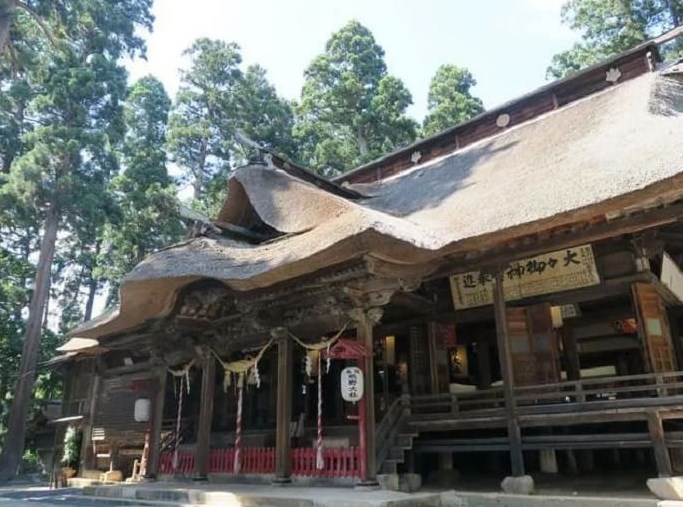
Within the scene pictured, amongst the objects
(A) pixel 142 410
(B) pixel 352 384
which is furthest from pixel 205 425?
(B) pixel 352 384

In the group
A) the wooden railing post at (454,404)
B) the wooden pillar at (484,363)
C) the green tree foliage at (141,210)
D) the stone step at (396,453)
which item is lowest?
the stone step at (396,453)

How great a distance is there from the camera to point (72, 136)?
915 inches

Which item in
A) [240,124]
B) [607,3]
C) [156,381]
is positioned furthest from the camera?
[240,124]

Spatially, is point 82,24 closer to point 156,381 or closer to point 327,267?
point 156,381

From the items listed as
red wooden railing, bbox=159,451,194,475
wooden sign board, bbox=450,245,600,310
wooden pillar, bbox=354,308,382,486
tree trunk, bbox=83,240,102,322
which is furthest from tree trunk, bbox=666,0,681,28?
tree trunk, bbox=83,240,102,322

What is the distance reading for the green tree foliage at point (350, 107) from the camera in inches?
1242

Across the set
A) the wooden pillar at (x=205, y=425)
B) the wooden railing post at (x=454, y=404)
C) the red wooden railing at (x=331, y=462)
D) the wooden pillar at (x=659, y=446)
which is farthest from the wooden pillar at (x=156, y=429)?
the wooden pillar at (x=659, y=446)

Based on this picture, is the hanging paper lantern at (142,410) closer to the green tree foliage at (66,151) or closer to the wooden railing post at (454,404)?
the wooden railing post at (454,404)

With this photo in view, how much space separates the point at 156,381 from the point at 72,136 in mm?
14683

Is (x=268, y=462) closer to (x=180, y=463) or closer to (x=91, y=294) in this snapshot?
(x=180, y=463)

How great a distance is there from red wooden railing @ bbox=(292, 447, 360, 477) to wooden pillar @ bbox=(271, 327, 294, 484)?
189 mm

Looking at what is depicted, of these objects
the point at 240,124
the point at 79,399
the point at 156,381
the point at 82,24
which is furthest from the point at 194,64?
the point at 156,381

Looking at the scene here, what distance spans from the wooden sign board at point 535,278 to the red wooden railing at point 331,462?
3.85 meters

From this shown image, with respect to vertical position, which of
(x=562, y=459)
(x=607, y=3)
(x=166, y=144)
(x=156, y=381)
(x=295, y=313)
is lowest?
(x=562, y=459)
